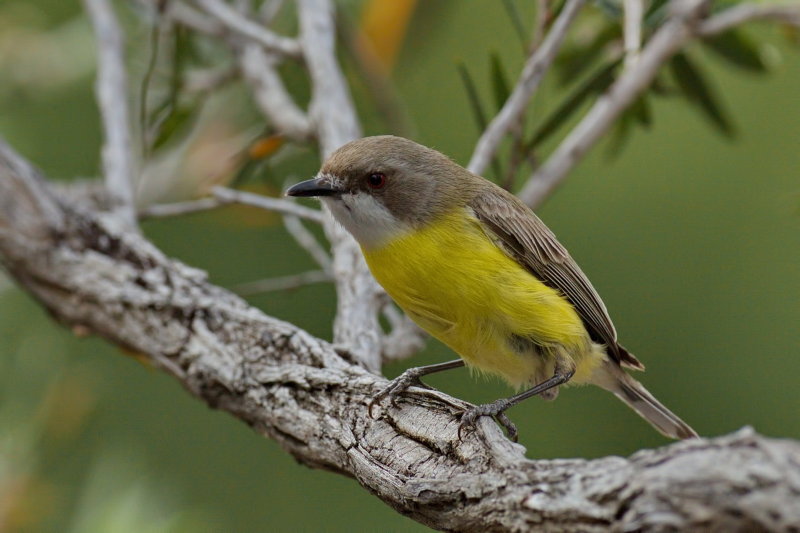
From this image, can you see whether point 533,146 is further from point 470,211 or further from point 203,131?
point 203,131

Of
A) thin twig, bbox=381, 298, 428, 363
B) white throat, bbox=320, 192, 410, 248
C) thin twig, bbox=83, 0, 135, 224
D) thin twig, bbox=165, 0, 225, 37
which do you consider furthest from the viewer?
thin twig, bbox=165, 0, 225, 37

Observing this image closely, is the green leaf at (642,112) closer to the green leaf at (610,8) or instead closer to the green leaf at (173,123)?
the green leaf at (610,8)

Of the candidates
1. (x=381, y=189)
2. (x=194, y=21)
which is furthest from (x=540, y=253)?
(x=194, y=21)

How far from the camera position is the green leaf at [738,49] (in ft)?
12.9

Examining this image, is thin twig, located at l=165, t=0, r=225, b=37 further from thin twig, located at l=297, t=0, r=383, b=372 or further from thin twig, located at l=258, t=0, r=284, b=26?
thin twig, located at l=297, t=0, r=383, b=372

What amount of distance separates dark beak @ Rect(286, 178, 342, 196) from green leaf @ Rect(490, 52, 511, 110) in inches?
37.0

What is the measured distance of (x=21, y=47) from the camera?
455cm

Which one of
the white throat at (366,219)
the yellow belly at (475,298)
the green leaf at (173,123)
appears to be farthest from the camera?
the green leaf at (173,123)

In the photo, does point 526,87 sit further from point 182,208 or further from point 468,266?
point 182,208

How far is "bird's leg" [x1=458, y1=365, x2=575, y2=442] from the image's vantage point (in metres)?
2.18

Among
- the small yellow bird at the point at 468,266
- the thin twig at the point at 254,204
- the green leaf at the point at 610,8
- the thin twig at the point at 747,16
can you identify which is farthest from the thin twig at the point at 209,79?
the thin twig at the point at 747,16

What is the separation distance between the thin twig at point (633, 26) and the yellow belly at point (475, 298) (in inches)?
42.4

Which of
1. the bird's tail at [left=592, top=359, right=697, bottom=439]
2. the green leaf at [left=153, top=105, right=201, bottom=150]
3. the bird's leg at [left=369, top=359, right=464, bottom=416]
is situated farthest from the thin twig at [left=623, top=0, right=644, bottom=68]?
the green leaf at [left=153, top=105, right=201, bottom=150]

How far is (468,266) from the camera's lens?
274 centimetres
